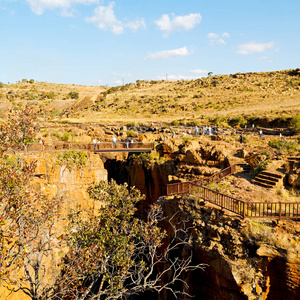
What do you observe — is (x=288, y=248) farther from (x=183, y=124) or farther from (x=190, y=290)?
(x=183, y=124)

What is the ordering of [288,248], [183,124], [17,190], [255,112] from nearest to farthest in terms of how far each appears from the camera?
[17,190], [288,248], [183,124], [255,112]

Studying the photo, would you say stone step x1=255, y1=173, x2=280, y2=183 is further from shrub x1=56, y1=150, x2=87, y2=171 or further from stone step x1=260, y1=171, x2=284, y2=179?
shrub x1=56, y1=150, x2=87, y2=171

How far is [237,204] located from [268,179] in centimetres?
452

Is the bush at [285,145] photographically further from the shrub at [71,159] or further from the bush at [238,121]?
the bush at [238,121]

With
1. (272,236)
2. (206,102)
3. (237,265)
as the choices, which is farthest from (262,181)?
(206,102)

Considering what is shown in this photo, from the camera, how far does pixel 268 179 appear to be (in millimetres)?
14406

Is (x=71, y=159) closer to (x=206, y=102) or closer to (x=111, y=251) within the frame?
(x=111, y=251)

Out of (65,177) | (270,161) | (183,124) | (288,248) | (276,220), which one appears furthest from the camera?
(183,124)

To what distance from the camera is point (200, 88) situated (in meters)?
72.0

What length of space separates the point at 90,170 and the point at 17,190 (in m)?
11.4

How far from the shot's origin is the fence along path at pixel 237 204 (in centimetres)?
996

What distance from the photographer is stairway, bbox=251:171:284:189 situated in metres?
13.7

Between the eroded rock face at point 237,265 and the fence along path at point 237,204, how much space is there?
0.58 meters

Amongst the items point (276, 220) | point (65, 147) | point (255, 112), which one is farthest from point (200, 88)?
point (276, 220)
